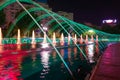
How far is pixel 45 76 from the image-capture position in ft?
38.5

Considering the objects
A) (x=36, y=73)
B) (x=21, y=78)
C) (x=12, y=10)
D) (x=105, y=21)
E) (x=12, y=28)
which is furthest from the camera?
(x=105, y=21)

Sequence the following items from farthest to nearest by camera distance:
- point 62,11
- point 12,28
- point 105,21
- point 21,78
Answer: point 105,21 → point 62,11 → point 12,28 → point 21,78

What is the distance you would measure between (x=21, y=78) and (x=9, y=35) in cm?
5425

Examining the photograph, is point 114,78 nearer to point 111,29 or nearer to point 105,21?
point 111,29

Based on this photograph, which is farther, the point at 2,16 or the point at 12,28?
the point at 12,28

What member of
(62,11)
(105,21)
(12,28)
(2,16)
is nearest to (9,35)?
(12,28)

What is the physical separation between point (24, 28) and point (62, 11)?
110 metres

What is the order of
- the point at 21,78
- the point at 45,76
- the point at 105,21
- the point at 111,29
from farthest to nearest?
the point at 105,21, the point at 111,29, the point at 45,76, the point at 21,78

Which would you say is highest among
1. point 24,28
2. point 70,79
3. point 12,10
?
point 12,10

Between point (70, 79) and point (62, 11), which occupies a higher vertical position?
point (62, 11)

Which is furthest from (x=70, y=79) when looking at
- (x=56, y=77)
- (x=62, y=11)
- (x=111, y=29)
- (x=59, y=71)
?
(x=62, y=11)

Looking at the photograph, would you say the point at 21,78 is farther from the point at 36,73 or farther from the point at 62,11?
the point at 62,11

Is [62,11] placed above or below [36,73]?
above

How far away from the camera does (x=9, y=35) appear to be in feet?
210
